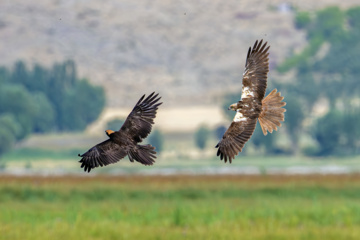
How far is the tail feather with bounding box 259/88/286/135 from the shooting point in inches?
140

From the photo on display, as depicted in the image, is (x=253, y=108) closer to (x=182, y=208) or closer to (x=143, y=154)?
(x=143, y=154)

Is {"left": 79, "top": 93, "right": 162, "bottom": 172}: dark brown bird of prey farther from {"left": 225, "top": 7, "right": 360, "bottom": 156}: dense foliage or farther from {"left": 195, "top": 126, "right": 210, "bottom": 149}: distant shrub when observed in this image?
{"left": 195, "top": 126, "right": 210, "bottom": 149}: distant shrub

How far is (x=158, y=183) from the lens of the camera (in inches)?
2048

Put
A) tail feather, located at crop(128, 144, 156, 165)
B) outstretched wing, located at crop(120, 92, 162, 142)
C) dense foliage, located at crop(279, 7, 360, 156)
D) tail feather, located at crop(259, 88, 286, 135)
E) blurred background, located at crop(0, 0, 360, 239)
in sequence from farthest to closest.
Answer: dense foliage, located at crop(279, 7, 360, 156) < blurred background, located at crop(0, 0, 360, 239) < tail feather, located at crop(259, 88, 286, 135) < outstretched wing, located at crop(120, 92, 162, 142) < tail feather, located at crop(128, 144, 156, 165)

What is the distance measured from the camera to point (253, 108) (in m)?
3.39

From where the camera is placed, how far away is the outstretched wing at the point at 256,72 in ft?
11.2

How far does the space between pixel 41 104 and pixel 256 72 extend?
14226 centimetres

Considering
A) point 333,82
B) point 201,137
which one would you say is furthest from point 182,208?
point 333,82

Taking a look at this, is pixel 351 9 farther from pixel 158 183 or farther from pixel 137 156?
pixel 137 156

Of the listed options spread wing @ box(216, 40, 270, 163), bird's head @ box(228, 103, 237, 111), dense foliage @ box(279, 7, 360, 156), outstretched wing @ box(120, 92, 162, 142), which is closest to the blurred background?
outstretched wing @ box(120, 92, 162, 142)

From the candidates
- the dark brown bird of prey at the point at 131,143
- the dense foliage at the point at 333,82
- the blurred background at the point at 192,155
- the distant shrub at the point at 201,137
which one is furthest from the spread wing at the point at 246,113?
the distant shrub at the point at 201,137

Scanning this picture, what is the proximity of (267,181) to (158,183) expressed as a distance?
7.16 metres

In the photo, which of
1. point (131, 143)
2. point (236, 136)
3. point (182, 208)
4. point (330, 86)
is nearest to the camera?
point (131, 143)

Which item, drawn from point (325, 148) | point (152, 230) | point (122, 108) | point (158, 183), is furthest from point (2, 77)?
point (152, 230)
